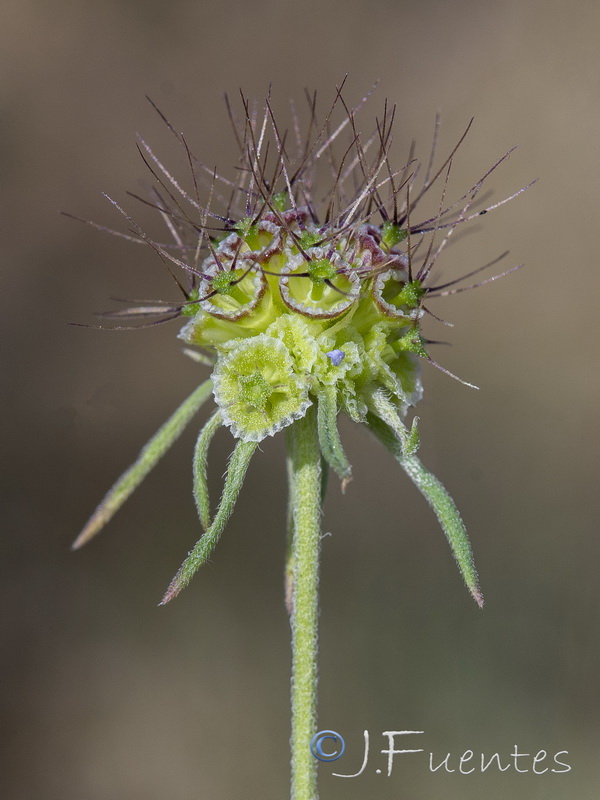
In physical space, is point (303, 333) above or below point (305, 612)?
above

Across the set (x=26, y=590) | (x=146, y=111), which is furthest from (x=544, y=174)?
(x=26, y=590)

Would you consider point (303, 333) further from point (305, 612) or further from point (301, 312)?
point (305, 612)

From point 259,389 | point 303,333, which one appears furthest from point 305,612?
point 303,333

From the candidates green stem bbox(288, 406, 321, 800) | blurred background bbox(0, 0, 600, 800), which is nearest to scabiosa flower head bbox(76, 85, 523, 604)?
green stem bbox(288, 406, 321, 800)

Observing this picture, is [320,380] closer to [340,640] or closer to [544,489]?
[340,640]

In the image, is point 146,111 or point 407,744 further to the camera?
point 146,111

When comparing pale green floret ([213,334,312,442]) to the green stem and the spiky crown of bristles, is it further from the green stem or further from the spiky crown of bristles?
the green stem

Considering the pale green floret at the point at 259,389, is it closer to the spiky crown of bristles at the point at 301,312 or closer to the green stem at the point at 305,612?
the spiky crown of bristles at the point at 301,312
